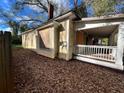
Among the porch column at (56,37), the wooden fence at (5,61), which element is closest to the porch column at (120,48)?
the porch column at (56,37)

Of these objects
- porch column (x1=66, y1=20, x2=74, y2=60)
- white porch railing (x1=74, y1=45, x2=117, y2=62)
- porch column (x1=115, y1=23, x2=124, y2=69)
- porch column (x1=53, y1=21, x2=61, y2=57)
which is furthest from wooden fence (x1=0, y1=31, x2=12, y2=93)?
porch column (x1=53, y1=21, x2=61, y2=57)

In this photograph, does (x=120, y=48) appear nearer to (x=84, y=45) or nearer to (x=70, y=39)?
(x=84, y=45)

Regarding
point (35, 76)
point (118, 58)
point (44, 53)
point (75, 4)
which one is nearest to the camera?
point (35, 76)

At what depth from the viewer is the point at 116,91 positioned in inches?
182

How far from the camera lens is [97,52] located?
9.10 metres

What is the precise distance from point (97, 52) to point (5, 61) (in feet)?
25.0

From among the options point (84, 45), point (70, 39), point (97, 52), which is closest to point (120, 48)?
point (97, 52)

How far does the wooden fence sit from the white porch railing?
22.0 feet

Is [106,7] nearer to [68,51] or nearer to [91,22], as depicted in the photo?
[91,22]

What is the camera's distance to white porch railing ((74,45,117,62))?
7.84 metres

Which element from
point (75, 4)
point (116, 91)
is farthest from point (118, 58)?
point (75, 4)

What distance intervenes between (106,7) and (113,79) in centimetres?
632

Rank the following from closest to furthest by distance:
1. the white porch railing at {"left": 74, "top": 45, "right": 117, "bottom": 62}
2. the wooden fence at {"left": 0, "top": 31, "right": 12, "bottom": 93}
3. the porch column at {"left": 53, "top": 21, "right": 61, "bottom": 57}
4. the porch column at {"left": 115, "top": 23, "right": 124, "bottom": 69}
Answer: the wooden fence at {"left": 0, "top": 31, "right": 12, "bottom": 93}
the porch column at {"left": 115, "top": 23, "right": 124, "bottom": 69}
the white porch railing at {"left": 74, "top": 45, "right": 117, "bottom": 62}
the porch column at {"left": 53, "top": 21, "right": 61, "bottom": 57}

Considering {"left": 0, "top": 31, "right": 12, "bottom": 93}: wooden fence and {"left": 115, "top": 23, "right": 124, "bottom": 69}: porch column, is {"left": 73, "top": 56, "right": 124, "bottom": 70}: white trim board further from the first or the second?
{"left": 0, "top": 31, "right": 12, "bottom": 93}: wooden fence
